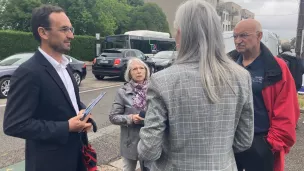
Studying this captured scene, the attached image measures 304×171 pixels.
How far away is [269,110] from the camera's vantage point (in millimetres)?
2344

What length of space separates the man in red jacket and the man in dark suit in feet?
4.53

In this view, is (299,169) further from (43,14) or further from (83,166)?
(43,14)

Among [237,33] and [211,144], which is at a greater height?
[237,33]

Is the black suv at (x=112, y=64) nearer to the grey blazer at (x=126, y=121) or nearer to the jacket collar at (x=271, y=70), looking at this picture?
the grey blazer at (x=126, y=121)

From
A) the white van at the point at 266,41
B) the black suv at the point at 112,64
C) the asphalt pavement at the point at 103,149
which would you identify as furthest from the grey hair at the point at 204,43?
the black suv at the point at 112,64

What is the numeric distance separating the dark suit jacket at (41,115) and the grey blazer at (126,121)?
3.07ft

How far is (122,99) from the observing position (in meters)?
3.03

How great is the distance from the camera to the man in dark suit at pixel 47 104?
175 cm

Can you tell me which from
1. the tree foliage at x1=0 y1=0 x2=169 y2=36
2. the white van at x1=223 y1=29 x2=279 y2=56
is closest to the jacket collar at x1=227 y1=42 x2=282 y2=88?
the white van at x1=223 y1=29 x2=279 y2=56

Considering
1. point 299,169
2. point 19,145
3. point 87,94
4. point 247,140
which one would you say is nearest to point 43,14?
point 247,140

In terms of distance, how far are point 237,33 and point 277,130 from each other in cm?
89

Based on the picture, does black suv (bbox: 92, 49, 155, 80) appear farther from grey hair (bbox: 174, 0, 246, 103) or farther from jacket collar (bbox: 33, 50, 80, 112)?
grey hair (bbox: 174, 0, 246, 103)

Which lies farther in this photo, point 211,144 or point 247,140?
point 247,140

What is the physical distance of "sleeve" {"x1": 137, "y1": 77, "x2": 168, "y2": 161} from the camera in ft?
4.90
